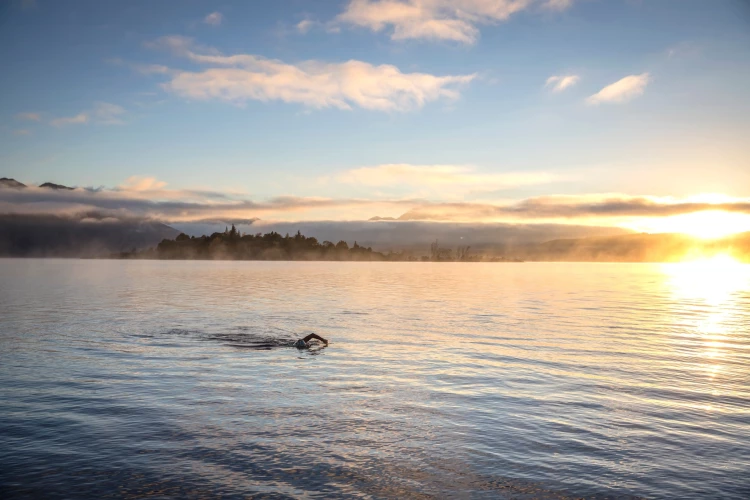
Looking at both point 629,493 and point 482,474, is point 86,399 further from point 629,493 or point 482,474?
point 629,493

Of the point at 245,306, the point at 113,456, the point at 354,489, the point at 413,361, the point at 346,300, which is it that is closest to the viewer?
the point at 354,489

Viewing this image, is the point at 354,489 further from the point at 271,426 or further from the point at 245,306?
the point at 245,306

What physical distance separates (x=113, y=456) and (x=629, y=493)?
568 inches

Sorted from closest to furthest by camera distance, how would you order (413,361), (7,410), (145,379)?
(7,410) < (145,379) < (413,361)

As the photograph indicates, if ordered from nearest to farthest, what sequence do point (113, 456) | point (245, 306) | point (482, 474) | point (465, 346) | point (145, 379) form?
point (482, 474), point (113, 456), point (145, 379), point (465, 346), point (245, 306)

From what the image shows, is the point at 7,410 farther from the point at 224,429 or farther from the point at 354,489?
the point at 354,489

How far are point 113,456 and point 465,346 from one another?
1046 inches

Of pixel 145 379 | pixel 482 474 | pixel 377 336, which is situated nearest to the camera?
pixel 482 474

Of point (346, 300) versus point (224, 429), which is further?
point (346, 300)

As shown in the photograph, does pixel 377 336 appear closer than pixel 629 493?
No

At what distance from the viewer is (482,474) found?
1493cm

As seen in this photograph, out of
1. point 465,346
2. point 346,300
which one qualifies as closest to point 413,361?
point 465,346

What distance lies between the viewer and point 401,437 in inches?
711

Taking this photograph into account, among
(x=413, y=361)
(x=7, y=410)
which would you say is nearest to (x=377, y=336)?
(x=413, y=361)
